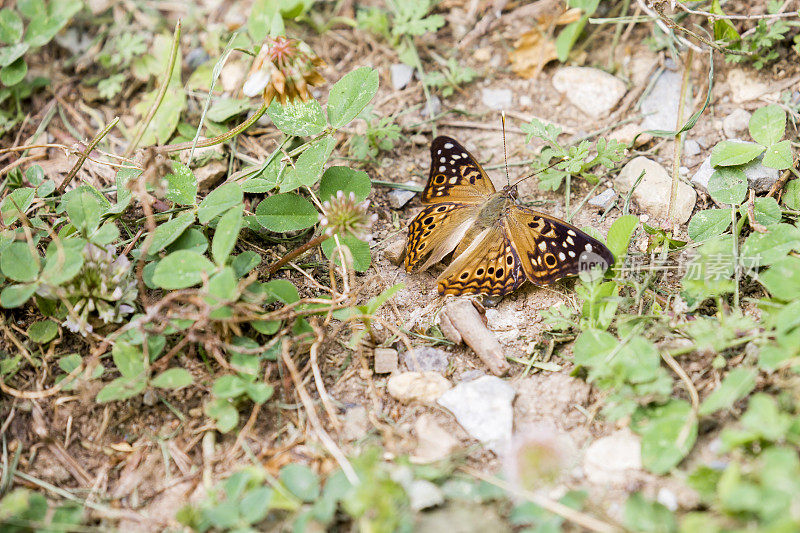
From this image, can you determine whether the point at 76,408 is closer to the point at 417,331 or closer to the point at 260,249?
the point at 260,249

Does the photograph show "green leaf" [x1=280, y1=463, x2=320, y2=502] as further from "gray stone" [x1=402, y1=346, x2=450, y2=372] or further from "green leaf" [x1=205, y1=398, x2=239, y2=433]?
"gray stone" [x1=402, y1=346, x2=450, y2=372]

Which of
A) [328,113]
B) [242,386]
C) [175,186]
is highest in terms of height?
[328,113]

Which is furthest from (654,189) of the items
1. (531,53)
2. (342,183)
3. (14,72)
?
(14,72)

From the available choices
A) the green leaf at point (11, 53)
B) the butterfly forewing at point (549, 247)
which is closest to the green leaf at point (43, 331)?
the green leaf at point (11, 53)

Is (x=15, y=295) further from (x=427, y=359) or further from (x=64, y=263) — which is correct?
(x=427, y=359)

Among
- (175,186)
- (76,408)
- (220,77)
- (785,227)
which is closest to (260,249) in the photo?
(175,186)

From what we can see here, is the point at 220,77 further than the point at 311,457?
Yes

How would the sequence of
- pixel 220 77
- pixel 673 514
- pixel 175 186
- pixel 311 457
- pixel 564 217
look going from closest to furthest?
pixel 673 514, pixel 311 457, pixel 175 186, pixel 564 217, pixel 220 77

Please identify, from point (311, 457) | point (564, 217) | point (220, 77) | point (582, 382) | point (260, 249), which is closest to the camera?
point (311, 457)
